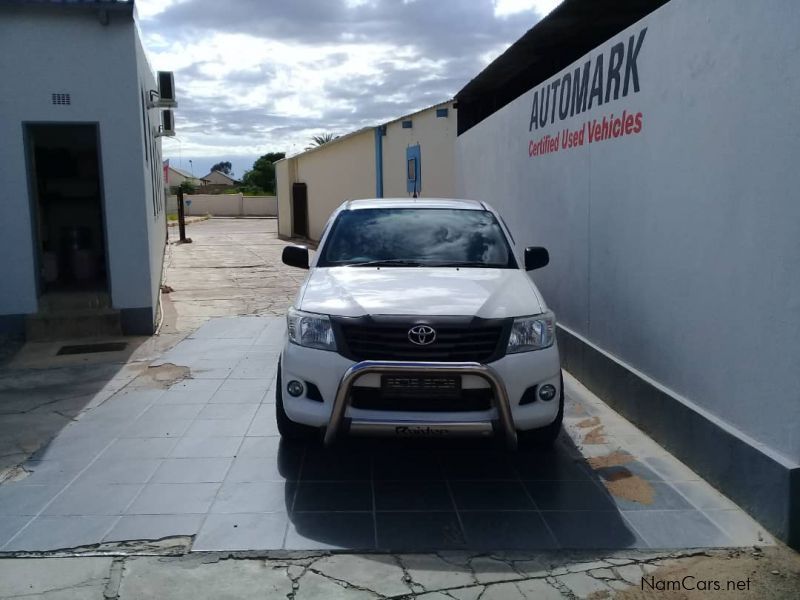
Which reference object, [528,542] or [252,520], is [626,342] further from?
[252,520]

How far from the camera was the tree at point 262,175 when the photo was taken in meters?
72.8

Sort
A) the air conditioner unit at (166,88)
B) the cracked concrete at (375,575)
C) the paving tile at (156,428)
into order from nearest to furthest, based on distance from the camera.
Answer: the cracked concrete at (375,575) → the paving tile at (156,428) → the air conditioner unit at (166,88)

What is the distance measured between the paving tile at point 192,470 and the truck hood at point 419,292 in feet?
4.19

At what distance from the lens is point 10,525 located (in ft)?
14.3

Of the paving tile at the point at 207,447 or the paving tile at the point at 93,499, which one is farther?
the paving tile at the point at 207,447

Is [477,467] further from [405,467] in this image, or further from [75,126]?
[75,126]

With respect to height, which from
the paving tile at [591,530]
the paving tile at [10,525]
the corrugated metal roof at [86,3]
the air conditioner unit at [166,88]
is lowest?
the paving tile at [591,530]

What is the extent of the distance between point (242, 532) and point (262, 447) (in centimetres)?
136

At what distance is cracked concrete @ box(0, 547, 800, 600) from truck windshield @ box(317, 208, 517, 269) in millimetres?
2353

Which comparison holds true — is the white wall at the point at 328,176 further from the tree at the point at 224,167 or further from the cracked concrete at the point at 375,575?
the tree at the point at 224,167

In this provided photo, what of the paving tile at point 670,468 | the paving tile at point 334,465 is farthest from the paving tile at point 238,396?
the paving tile at point 670,468

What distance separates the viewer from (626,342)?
623cm

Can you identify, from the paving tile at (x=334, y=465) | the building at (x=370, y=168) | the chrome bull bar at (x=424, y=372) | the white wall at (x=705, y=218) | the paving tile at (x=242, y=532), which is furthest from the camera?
the building at (x=370, y=168)

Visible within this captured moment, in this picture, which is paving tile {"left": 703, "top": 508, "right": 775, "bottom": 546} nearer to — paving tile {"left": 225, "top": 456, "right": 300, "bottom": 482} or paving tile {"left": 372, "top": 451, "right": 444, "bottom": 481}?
paving tile {"left": 372, "top": 451, "right": 444, "bottom": 481}
